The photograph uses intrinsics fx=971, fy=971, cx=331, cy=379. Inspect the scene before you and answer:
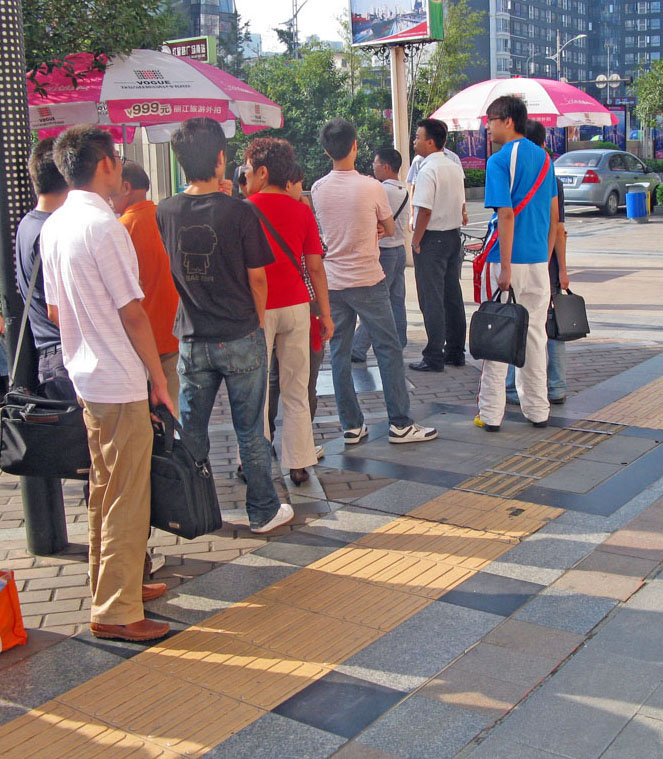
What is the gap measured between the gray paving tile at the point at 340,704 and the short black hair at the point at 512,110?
398 centimetres

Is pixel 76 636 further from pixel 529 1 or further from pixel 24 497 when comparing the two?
pixel 529 1

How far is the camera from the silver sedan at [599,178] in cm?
2594

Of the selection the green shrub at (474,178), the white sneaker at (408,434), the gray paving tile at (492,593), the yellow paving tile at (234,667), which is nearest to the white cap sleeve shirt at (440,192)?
the white sneaker at (408,434)

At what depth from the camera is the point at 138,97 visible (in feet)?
27.2

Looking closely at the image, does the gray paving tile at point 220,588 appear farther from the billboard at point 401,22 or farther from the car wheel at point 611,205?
the car wheel at point 611,205

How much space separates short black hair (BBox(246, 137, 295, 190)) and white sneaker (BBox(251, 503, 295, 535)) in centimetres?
167

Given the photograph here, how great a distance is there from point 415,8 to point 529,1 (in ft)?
459

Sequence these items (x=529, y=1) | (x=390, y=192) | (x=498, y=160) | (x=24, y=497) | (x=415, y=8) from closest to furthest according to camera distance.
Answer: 1. (x=24, y=497)
2. (x=498, y=160)
3. (x=390, y=192)
4. (x=415, y=8)
5. (x=529, y=1)

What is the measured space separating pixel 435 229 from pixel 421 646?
16.3 feet

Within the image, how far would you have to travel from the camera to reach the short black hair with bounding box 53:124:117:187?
352 centimetres

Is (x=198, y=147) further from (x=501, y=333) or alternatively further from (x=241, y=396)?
(x=501, y=333)

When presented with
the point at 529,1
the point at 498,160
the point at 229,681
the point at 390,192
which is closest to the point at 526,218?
the point at 498,160

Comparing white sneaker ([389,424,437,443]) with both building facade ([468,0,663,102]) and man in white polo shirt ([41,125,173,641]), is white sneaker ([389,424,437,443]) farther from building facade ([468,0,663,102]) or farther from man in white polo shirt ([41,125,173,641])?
building facade ([468,0,663,102])

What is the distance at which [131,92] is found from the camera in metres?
8.34
